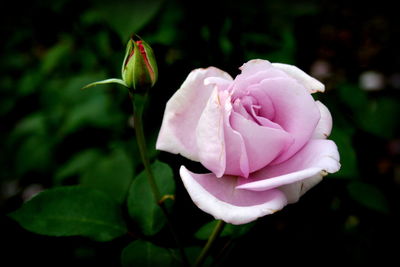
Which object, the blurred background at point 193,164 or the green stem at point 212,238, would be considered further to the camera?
the blurred background at point 193,164

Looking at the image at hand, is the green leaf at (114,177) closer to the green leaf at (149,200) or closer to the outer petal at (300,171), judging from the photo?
the green leaf at (149,200)

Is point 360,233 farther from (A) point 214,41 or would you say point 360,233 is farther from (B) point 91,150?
(B) point 91,150

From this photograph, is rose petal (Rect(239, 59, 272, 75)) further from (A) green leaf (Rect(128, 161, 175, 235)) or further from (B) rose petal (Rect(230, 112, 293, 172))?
(A) green leaf (Rect(128, 161, 175, 235))

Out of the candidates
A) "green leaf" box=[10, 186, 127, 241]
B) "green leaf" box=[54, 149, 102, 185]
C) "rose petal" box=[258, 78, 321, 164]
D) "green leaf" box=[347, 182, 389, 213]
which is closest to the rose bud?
"rose petal" box=[258, 78, 321, 164]

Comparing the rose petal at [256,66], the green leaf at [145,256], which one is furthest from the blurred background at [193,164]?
the rose petal at [256,66]

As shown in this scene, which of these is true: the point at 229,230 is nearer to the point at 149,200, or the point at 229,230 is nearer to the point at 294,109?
the point at 149,200

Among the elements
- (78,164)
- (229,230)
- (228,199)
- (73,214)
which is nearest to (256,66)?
(228,199)

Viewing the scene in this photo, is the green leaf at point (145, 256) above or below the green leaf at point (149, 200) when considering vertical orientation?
below

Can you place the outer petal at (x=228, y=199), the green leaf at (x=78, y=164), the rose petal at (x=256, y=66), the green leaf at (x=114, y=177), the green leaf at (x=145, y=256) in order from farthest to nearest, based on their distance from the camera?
the green leaf at (x=78, y=164), the green leaf at (x=114, y=177), the green leaf at (x=145, y=256), the rose petal at (x=256, y=66), the outer petal at (x=228, y=199)
